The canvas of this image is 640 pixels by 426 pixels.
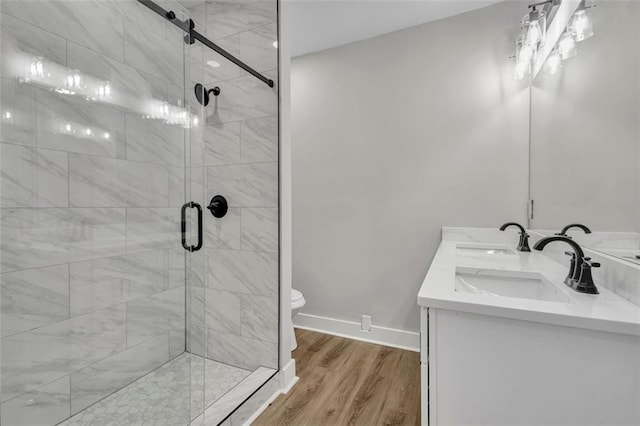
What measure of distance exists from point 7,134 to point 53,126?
187 millimetres

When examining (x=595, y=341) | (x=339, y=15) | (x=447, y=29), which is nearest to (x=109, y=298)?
(x=595, y=341)

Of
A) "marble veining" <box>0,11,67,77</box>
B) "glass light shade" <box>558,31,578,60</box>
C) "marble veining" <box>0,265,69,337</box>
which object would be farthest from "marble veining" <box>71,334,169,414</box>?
"glass light shade" <box>558,31,578,60</box>

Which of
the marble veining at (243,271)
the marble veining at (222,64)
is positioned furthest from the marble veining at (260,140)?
the marble veining at (243,271)

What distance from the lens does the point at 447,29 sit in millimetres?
2209

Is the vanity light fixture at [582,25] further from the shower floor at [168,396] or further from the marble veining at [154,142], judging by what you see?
the shower floor at [168,396]

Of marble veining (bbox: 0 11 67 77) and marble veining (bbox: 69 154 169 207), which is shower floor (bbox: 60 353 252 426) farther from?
marble veining (bbox: 0 11 67 77)

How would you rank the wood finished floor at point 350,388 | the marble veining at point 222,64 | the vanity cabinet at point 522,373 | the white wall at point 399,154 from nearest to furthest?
the vanity cabinet at point 522,373 → the wood finished floor at point 350,388 → the marble veining at point 222,64 → the white wall at point 399,154

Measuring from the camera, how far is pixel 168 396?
1.56 meters

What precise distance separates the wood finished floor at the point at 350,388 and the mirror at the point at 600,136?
1203 mm

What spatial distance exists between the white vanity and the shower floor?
1.18m

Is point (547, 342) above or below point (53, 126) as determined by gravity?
below

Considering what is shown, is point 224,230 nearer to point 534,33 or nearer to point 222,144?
point 222,144

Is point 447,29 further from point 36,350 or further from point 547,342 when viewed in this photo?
point 36,350

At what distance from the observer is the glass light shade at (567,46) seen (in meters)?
1.25
